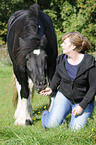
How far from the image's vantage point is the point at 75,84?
119 inches

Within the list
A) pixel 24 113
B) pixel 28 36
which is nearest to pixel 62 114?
pixel 24 113

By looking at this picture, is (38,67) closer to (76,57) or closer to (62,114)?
(76,57)

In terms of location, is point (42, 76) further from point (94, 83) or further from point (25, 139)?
point (25, 139)

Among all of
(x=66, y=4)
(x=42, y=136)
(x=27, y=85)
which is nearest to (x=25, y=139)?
(x=42, y=136)

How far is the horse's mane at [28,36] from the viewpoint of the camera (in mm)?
3117

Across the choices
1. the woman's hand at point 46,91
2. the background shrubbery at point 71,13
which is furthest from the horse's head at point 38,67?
the background shrubbery at point 71,13

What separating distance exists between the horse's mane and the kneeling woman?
0.47 m

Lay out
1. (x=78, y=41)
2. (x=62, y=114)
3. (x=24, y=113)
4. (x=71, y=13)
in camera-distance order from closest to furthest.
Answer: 1. (x=78, y=41)
2. (x=62, y=114)
3. (x=24, y=113)
4. (x=71, y=13)

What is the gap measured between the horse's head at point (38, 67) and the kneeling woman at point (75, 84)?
15cm

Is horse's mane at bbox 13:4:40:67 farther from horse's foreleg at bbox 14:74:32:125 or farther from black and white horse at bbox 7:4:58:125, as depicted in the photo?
horse's foreleg at bbox 14:74:32:125

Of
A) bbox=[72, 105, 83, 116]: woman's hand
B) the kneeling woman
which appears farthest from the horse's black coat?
bbox=[72, 105, 83, 116]: woman's hand

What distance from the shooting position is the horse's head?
3.03 meters

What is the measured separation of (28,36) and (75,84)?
3.40ft

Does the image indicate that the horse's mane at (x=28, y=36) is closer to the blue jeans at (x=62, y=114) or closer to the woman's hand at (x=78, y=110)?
the blue jeans at (x=62, y=114)
